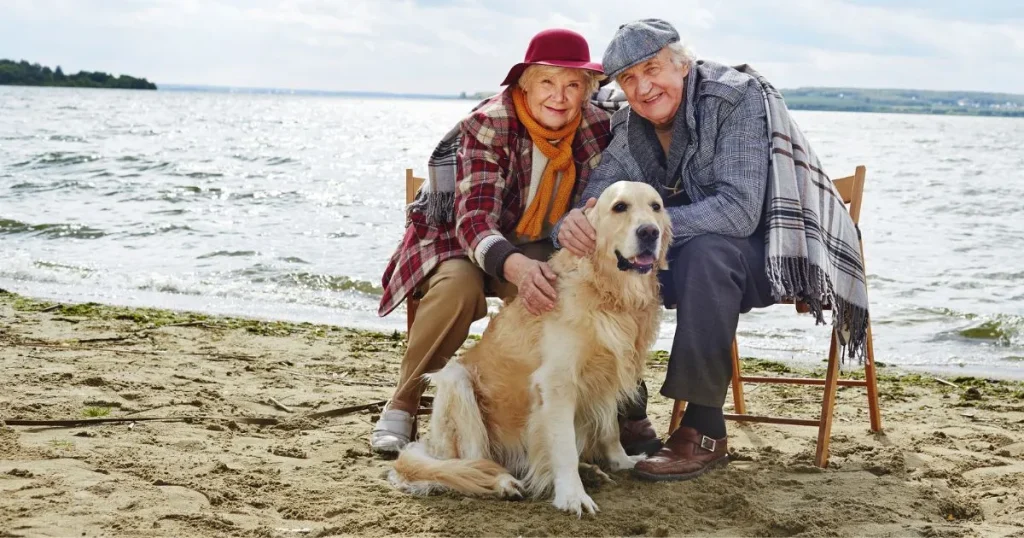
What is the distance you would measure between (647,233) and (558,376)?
1.93 feet

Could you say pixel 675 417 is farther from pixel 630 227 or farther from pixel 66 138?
pixel 66 138

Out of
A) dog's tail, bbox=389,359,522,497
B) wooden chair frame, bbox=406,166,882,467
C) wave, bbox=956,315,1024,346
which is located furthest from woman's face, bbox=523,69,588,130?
wave, bbox=956,315,1024,346

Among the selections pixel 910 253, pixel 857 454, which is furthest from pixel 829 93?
pixel 857 454

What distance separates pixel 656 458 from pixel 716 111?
138cm

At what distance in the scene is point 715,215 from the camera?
3418 mm

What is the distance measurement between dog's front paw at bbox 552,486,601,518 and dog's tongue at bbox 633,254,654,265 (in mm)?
807

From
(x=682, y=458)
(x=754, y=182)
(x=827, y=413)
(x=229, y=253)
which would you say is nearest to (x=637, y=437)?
(x=682, y=458)

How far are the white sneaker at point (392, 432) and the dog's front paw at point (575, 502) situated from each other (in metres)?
0.87

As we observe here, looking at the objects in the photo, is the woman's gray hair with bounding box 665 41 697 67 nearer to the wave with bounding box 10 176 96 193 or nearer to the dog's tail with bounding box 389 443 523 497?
the dog's tail with bounding box 389 443 523 497

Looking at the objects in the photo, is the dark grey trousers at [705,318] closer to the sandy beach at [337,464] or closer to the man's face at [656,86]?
the sandy beach at [337,464]

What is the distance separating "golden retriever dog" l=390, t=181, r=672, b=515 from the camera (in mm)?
3193

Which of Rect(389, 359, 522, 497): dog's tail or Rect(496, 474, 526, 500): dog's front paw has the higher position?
Rect(389, 359, 522, 497): dog's tail

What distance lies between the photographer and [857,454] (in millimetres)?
3766

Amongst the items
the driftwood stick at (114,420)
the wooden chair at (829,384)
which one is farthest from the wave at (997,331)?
the driftwood stick at (114,420)
